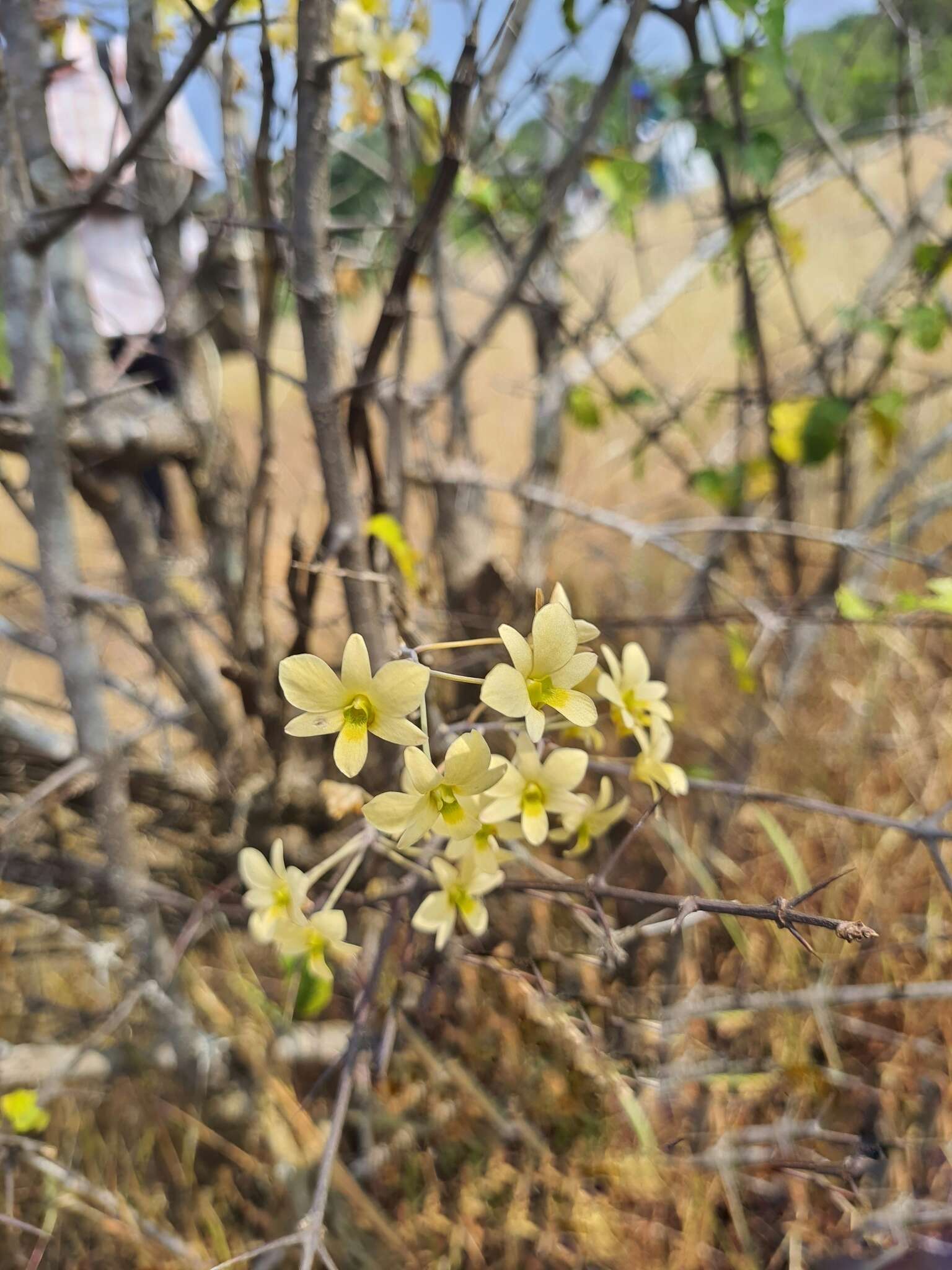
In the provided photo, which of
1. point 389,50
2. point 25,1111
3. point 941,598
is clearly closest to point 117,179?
point 389,50

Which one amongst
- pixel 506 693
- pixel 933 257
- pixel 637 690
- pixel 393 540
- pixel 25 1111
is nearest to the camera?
pixel 506 693

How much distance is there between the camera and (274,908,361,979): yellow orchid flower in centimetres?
67

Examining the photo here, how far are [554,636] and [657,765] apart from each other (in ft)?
0.77

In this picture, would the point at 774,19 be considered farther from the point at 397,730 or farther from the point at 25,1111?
the point at 25,1111

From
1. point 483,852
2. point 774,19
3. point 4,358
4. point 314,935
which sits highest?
point 774,19

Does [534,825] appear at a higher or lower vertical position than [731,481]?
lower

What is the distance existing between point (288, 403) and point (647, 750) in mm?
4660

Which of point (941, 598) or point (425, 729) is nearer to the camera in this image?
point (425, 729)

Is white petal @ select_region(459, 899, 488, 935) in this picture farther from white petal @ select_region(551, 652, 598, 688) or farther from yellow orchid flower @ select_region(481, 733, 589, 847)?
white petal @ select_region(551, 652, 598, 688)

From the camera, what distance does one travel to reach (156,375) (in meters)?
1.54

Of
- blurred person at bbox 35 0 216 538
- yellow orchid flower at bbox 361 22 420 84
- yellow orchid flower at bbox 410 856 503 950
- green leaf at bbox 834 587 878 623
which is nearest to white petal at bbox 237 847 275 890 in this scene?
yellow orchid flower at bbox 410 856 503 950

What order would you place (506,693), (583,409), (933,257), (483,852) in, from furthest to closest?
(583,409) → (933,257) → (483,852) → (506,693)

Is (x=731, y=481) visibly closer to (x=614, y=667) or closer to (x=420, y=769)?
(x=614, y=667)

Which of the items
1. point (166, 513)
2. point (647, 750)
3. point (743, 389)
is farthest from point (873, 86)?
point (166, 513)
